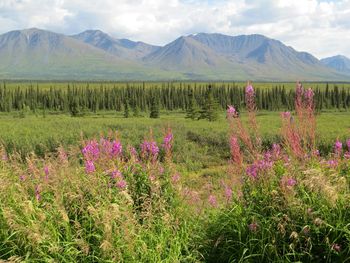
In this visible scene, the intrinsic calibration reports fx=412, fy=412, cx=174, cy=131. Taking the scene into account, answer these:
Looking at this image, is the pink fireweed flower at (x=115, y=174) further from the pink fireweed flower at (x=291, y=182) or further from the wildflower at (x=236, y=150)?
the pink fireweed flower at (x=291, y=182)

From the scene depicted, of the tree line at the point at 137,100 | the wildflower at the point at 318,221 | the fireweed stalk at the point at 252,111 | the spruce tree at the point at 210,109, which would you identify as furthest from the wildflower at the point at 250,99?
the tree line at the point at 137,100

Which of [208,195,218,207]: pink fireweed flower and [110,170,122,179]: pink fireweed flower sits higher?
[110,170,122,179]: pink fireweed flower

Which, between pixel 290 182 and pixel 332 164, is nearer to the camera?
pixel 290 182

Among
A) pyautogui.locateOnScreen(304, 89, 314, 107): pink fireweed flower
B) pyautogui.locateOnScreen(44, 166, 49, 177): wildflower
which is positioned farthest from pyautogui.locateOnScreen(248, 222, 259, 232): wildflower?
pyautogui.locateOnScreen(44, 166, 49, 177): wildflower

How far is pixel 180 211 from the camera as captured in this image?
5.22 m

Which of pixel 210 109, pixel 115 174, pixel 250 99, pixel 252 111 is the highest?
pixel 250 99

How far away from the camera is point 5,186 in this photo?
16.4 feet

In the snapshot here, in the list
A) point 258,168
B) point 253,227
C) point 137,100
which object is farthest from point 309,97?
point 137,100

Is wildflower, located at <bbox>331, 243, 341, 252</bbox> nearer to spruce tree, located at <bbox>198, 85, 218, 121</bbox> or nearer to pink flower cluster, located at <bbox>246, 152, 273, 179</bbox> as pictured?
pink flower cluster, located at <bbox>246, 152, 273, 179</bbox>

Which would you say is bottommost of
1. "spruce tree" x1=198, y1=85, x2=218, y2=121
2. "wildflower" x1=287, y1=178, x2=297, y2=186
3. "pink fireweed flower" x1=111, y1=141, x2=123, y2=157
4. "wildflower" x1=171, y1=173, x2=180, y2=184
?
"spruce tree" x1=198, y1=85, x2=218, y2=121

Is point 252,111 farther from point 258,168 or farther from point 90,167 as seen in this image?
point 90,167

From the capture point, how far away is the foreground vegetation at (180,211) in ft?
13.7

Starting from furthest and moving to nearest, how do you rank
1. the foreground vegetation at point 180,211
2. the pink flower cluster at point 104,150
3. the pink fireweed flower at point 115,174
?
1. the pink flower cluster at point 104,150
2. the pink fireweed flower at point 115,174
3. the foreground vegetation at point 180,211

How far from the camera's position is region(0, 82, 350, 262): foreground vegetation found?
418 cm
